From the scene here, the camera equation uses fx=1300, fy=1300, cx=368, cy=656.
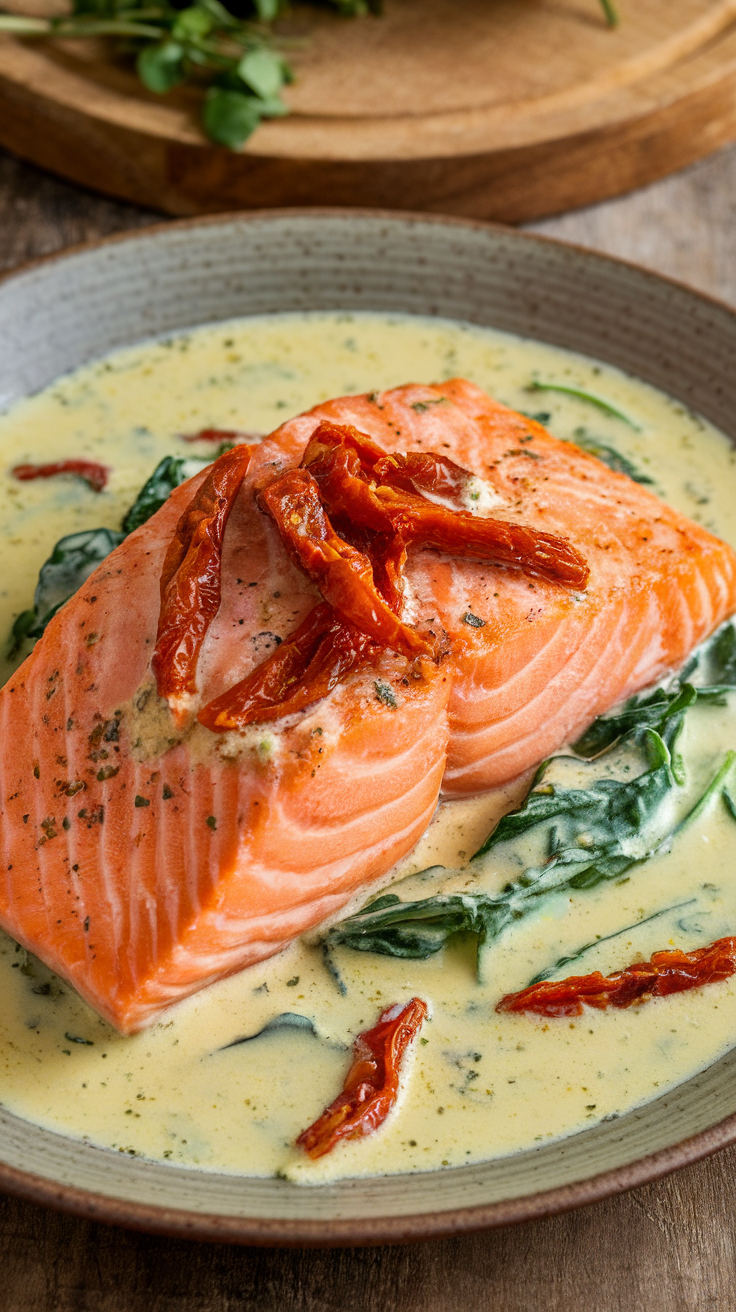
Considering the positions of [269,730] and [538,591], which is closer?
[269,730]

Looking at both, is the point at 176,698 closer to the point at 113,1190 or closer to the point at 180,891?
the point at 180,891

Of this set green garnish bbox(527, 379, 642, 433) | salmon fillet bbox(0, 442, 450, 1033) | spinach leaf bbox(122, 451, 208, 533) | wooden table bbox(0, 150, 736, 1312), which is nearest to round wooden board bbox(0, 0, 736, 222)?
green garnish bbox(527, 379, 642, 433)

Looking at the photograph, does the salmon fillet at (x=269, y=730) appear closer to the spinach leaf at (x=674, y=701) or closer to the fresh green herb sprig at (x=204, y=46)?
the spinach leaf at (x=674, y=701)

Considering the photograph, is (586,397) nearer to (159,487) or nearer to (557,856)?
(159,487)

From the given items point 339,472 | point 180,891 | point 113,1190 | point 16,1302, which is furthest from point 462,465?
point 16,1302

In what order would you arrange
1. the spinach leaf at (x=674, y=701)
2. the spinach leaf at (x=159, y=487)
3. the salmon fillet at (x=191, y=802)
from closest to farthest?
the salmon fillet at (x=191, y=802), the spinach leaf at (x=674, y=701), the spinach leaf at (x=159, y=487)

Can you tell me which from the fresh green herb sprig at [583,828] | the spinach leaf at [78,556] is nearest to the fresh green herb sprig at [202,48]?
the spinach leaf at [78,556]

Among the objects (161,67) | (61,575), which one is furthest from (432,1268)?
(161,67)
